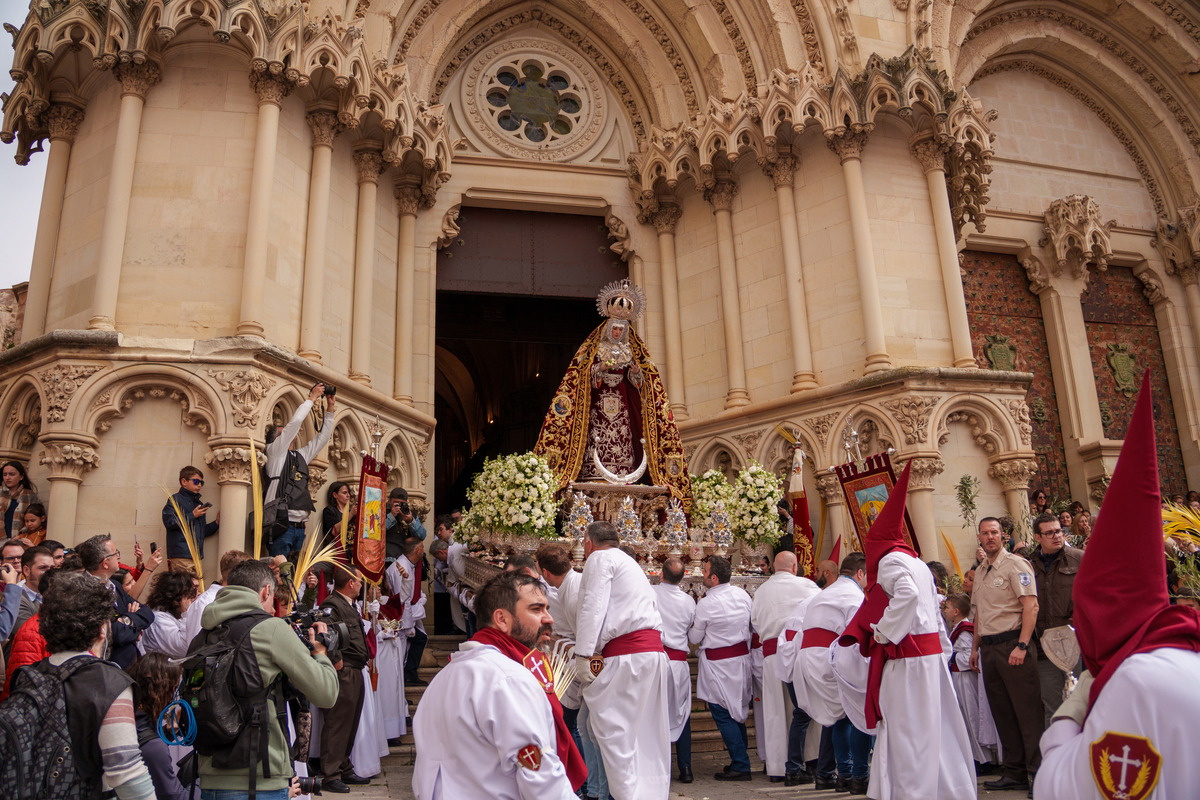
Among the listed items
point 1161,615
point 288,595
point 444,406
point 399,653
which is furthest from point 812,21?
point 444,406

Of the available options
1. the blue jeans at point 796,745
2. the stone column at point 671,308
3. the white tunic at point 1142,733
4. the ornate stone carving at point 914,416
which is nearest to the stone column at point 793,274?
the ornate stone carving at point 914,416

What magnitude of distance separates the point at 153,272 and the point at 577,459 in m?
5.15

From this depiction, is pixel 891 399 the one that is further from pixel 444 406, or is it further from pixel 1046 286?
pixel 444 406

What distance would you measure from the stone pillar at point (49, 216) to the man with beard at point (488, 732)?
355 inches

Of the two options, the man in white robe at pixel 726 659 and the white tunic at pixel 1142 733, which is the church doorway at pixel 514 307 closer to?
the man in white robe at pixel 726 659

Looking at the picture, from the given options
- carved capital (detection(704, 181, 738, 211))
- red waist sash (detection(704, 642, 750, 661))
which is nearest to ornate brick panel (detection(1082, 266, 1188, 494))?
carved capital (detection(704, 181, 738, 211))

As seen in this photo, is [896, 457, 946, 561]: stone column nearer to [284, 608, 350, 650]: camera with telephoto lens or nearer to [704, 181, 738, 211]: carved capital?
[704, 181, 738, 211]: carved capital

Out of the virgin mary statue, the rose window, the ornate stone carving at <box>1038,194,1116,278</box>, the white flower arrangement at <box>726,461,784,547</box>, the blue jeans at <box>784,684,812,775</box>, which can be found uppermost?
the rose window

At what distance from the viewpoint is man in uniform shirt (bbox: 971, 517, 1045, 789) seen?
640 cm

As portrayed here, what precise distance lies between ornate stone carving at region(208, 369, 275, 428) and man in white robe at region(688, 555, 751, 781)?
5.00 metres

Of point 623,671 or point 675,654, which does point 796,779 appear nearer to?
point 675,654

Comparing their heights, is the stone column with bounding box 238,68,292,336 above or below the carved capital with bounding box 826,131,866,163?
below

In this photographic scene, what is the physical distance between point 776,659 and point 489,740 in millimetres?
4645

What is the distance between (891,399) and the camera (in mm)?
11391
